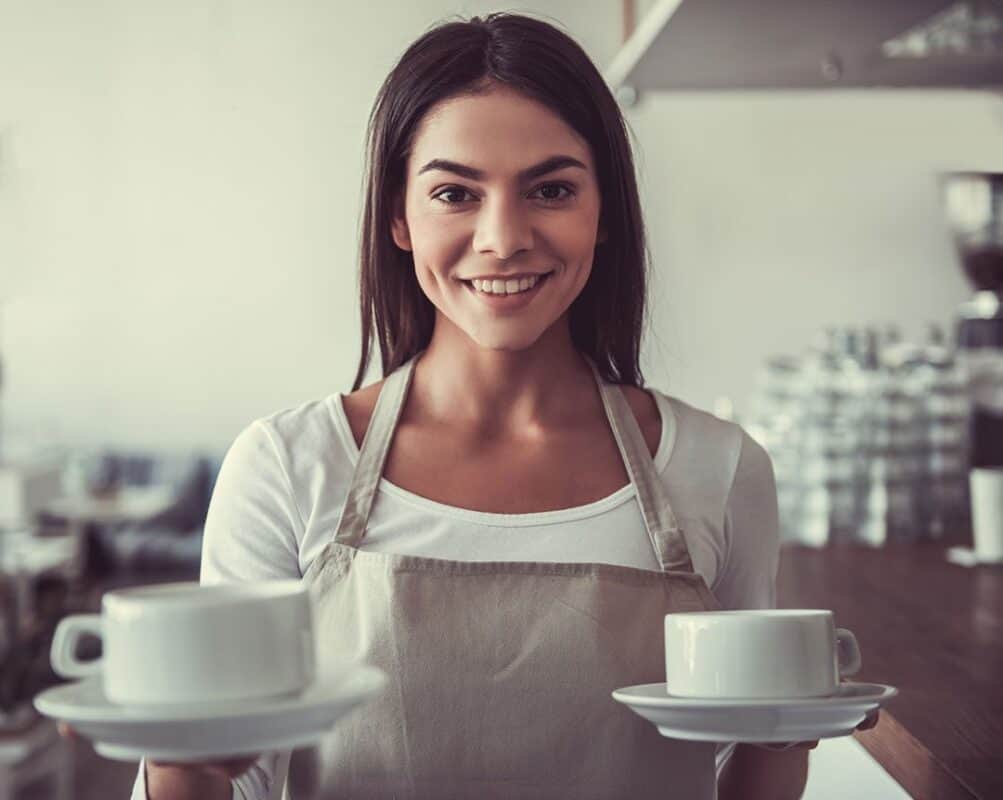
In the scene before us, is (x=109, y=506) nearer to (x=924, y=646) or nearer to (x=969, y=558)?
(x=969, y=558)

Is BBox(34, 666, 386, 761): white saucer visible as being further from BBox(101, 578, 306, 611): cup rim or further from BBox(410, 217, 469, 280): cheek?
BBox(410, 217, 469, 280): cheek

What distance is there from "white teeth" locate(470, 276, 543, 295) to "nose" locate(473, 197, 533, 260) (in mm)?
26

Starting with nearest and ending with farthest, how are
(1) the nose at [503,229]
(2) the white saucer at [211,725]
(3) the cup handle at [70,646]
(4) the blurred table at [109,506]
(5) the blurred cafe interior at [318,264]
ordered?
(2) the white saucer at [211,725], (3) the cup handle at [70,646], (1) the nose at [503,229], (5) the blurred cafe interior at [318,264], (4) the blurred table at [109,506]

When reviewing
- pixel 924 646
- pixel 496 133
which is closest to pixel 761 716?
pixel 496 133

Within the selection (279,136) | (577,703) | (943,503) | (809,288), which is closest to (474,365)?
(577,703)

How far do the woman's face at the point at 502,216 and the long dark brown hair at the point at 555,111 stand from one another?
3 centimetres

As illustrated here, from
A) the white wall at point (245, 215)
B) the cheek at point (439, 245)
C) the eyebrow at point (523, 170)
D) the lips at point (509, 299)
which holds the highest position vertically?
the white wall at point (245, 215)

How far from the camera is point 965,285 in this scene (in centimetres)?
588

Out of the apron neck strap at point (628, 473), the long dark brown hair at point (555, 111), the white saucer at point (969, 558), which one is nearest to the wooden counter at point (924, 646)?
the white saucer at point (969, 558)

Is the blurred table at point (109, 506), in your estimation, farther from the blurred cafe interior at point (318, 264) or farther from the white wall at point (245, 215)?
the white wall at point (245, 215)

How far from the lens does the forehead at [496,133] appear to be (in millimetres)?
1162

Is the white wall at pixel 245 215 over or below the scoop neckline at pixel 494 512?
over

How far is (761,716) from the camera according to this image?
86 centimetres

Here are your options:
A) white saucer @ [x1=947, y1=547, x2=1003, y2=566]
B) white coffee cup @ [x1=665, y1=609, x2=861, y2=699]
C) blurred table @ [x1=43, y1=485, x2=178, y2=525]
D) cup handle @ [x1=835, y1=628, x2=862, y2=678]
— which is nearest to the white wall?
blurred table @ [x1=43, y1=485, x2=178, y2=525]
